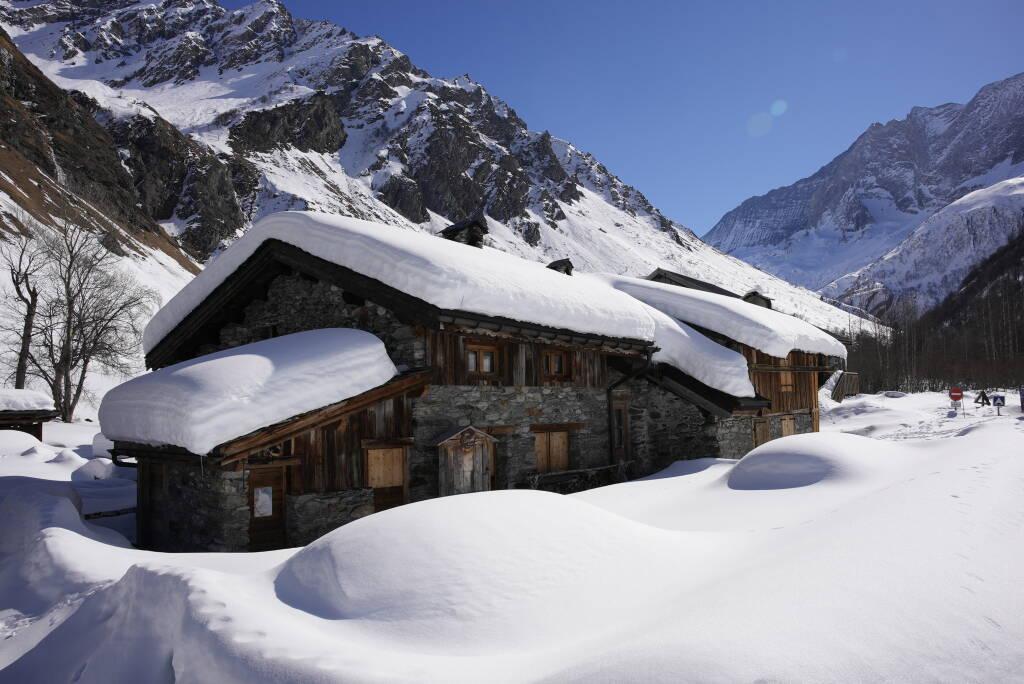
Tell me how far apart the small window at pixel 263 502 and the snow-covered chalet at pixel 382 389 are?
0.03m

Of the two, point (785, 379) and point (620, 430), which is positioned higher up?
point (785, 379)

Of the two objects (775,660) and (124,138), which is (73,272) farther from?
(124,138)

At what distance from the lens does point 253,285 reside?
517 inches

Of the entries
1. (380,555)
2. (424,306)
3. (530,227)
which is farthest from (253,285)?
(530,227)

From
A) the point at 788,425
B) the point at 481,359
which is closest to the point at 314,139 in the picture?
the point at 788,425

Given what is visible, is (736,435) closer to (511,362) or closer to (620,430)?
(620,430)

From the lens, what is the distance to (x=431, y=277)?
10227 millimetres

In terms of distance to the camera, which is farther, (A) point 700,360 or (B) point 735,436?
(B) point 735,436

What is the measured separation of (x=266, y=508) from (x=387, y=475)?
206 centimetres

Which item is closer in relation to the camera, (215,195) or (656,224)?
(215,195)

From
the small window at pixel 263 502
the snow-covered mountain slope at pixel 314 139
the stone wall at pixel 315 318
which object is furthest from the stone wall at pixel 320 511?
the snow-covered mountain slope at pixel 314 139

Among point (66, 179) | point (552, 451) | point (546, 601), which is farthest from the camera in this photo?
point (66, 179)

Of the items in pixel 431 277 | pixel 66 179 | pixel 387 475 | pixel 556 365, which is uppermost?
pixel 66 179

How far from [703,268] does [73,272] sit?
361 ft
